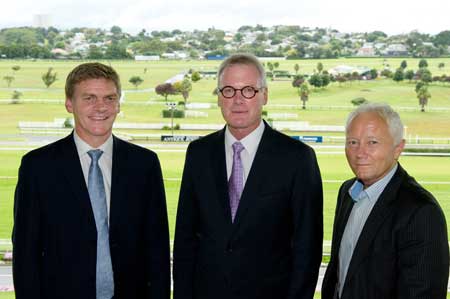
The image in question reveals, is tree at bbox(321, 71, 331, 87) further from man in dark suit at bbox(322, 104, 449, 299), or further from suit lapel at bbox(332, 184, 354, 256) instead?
man in dark suit at bbox(322, 104, 449, 299)

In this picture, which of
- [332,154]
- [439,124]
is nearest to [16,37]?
[332,154]

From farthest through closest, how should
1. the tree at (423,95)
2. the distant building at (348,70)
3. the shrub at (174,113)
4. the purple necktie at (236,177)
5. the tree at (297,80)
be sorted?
the shrub at (174,113)
the tree at (423,95)
the tree at (297,80)
the distant building at (348,70)
the purple necktie at (236,177)

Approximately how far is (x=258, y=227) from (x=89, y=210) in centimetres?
57

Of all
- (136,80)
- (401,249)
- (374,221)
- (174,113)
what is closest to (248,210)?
(374,221)

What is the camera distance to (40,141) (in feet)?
30.4

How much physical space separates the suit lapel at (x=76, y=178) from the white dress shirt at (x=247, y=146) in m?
0.49

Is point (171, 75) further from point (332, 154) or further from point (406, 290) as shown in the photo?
point (406, 290)

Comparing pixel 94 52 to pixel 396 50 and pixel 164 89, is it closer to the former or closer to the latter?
pixel 164 89

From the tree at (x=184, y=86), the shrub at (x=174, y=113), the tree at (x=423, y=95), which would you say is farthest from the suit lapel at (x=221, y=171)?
the shrub at (x=174, y=113)

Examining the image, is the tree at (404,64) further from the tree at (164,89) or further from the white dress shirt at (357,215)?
the white dress shirt at (357,215)

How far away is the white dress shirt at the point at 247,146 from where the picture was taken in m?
2.12

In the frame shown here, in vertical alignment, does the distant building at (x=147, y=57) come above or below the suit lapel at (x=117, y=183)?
above

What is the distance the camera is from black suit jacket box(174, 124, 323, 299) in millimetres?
2025

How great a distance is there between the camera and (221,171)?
2113 millimetres
